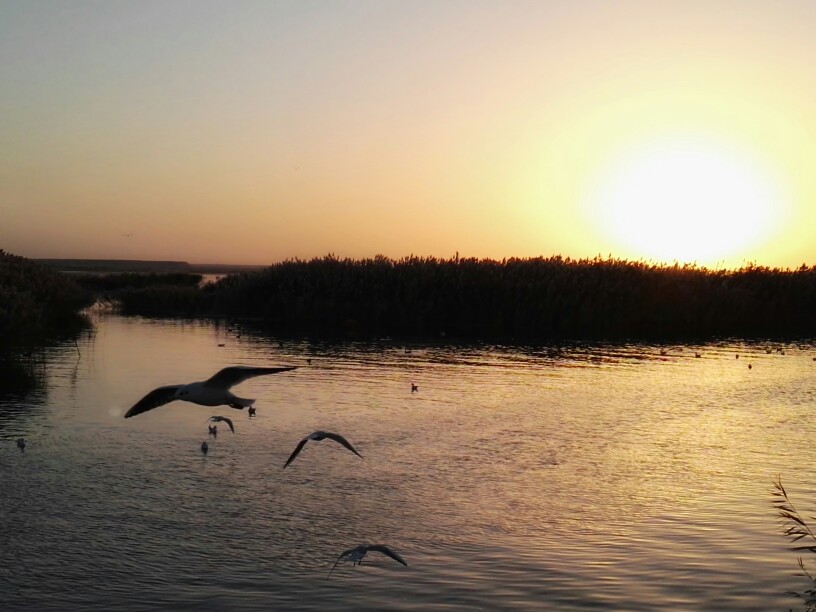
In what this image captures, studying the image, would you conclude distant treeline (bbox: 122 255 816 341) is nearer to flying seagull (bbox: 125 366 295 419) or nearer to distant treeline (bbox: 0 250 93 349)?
distant treeline (bbox: 0 250 93 349)

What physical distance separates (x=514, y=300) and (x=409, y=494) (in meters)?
28.9

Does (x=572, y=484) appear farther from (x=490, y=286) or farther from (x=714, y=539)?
(x=490, y=286)

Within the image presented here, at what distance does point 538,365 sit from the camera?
26.1 meters

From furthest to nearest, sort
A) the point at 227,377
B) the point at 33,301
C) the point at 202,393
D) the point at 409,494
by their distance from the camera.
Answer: the point at 33,301 < the point at 409,494 < the point at 202,393 < the point at 227,377

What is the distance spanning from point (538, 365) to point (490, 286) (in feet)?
51.4

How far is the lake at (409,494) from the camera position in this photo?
9008 mm

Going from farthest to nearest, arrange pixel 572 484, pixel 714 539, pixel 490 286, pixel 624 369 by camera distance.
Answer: pixel 490 286
pixel 624 369
pixel 572 484
pixel 714 539

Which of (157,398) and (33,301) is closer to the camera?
(157,398)

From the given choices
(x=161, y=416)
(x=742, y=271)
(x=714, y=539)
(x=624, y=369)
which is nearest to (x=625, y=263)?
(x=742, y=271)

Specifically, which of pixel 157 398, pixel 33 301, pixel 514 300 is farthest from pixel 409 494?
pixel 514 300

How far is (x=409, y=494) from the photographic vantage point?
479 inches

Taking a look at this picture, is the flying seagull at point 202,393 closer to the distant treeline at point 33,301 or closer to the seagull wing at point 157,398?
the seagull wing at point 157,398

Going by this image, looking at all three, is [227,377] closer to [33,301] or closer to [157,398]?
[157,398]

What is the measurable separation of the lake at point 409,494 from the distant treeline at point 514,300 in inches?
645
